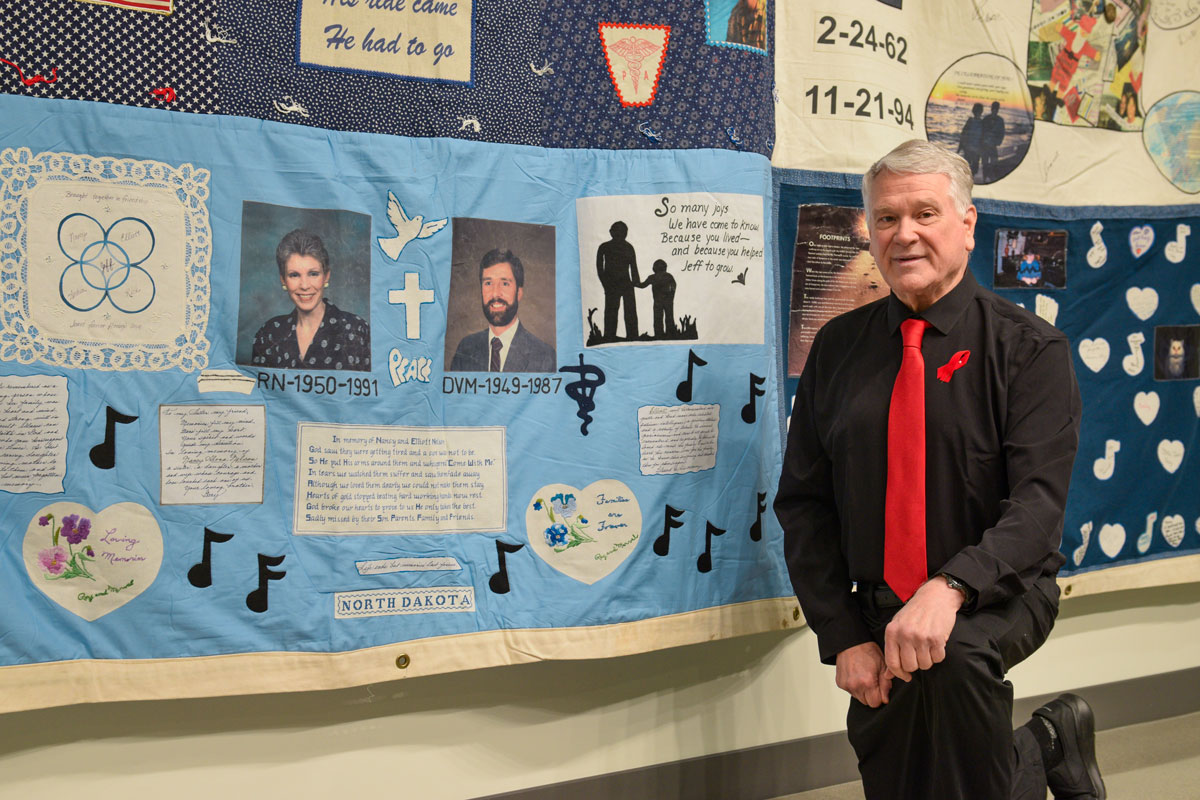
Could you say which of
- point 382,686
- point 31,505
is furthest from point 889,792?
point 31,505

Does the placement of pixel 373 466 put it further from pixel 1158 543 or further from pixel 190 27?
pixel 1158 543

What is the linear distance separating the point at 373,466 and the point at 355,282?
36 centimetres

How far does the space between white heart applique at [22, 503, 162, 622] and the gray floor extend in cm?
157

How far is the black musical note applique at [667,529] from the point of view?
1.99 meters

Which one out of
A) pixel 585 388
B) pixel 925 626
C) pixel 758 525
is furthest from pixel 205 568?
pixel 925 626

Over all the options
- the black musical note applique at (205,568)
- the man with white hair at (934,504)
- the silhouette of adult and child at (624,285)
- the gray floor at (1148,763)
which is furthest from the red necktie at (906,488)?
the black musical note applique at (205,568)

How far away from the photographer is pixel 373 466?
1.78 m

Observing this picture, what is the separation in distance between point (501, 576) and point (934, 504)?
0.84 meters

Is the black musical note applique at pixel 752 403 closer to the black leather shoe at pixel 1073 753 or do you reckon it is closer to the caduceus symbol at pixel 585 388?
the caduceus symbol at pixel 585 388

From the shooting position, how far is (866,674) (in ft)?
5.40

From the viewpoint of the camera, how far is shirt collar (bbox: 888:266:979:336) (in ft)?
5.56

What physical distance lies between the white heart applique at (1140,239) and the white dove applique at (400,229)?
6.44 ft

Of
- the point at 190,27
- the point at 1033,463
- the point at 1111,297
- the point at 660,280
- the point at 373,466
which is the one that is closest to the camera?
the point at 1033,463

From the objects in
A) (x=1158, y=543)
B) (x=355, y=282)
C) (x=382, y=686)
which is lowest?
(x=382, y=686)
